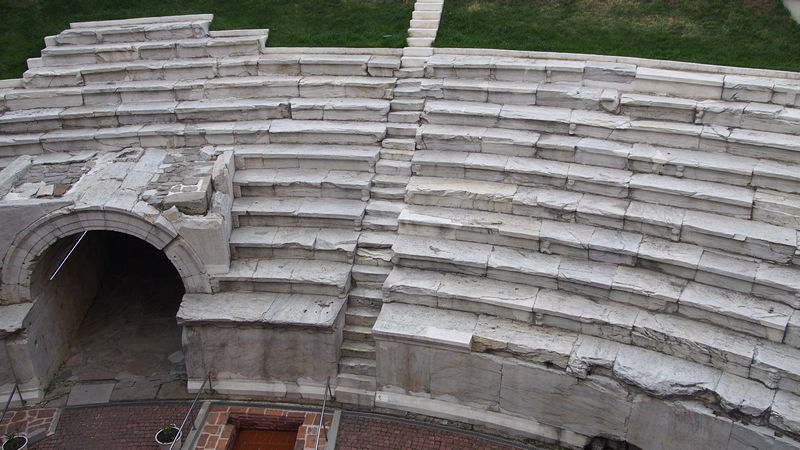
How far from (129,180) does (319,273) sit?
3.11 m

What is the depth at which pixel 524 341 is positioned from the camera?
898cm

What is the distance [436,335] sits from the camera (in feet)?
30.0

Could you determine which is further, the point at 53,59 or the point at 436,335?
the point at 53,59

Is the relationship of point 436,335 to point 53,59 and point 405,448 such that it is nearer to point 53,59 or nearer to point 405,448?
point 405,448

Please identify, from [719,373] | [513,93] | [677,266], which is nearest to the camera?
[719,373]

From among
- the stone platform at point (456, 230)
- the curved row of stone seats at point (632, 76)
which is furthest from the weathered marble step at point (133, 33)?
the curved row of stone seats at point (632, 76)

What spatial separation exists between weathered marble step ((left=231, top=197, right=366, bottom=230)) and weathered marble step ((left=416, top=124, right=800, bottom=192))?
5.40ft

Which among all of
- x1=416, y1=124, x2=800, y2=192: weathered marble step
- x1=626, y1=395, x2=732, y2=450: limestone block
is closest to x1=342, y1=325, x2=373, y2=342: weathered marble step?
x1=416, y1=124, x2=800, y2=192: weathered marble step

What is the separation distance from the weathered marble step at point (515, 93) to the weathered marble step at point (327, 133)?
1.02 metres

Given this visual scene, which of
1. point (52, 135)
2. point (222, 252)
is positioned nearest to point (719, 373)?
point (222, 252)

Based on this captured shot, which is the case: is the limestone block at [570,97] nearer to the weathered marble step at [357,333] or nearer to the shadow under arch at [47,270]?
the weathered marble step at [357,333]

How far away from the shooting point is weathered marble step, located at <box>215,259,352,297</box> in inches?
392

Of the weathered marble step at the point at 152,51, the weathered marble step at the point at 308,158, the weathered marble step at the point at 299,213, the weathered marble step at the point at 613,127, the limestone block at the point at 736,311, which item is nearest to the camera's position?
the limestone block at the point at 736,311

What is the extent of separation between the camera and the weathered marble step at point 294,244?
33.5ft
